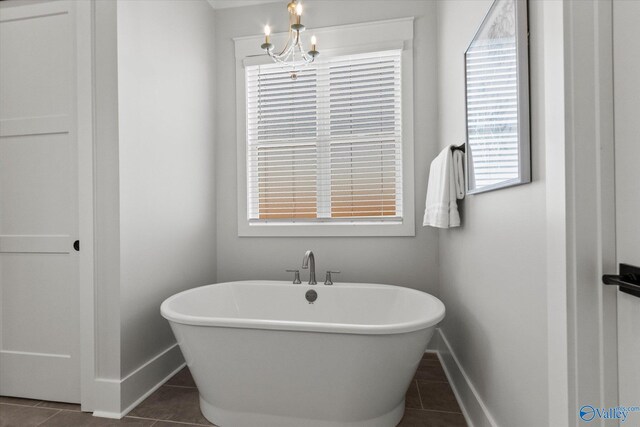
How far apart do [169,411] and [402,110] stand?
242 centimetres

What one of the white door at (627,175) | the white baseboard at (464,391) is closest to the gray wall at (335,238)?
the white baseboard at (464,391)

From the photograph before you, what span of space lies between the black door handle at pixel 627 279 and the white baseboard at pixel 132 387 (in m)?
2.10

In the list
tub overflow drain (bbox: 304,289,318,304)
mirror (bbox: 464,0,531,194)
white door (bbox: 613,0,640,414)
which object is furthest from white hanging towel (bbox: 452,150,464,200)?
tub overflow drain (bbox: 304,289,318,304)

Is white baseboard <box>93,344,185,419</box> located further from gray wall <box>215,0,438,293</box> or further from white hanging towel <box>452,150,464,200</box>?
white hanging towel <box>452,150,464,200</box>

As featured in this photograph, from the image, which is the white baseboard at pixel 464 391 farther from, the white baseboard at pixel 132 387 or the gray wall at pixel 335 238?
the white baseboard at pixel 132 387

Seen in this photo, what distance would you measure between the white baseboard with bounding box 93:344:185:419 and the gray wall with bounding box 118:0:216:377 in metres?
0.06

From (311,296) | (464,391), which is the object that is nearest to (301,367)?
(311,296)

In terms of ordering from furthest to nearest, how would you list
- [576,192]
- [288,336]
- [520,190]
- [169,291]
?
[169,291], [288,336], [520,190], [576,192]

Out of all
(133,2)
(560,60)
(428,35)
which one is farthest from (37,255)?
(428,35)

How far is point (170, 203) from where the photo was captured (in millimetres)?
2160

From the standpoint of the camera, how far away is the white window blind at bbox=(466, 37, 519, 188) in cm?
113

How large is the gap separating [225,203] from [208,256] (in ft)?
1.48

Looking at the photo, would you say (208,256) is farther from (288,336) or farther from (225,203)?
(288,336)

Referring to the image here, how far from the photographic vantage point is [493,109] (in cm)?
128
